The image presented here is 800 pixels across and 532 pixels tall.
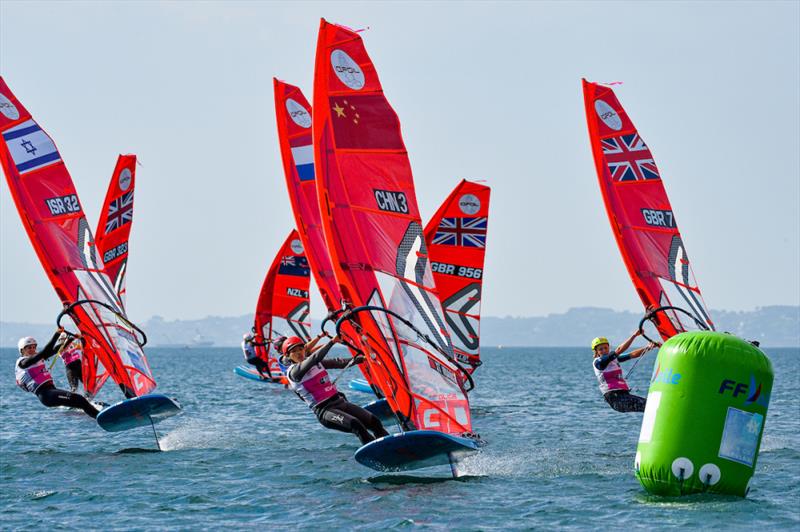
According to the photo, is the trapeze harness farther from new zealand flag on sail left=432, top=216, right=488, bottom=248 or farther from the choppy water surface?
new zealand flag on sail left=432, top=216, right=488, bottom=248

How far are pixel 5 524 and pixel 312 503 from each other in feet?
11.0

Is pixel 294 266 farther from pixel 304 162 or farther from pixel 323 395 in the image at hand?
pixel 323 395

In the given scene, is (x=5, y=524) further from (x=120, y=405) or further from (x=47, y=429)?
(x=47, y=429)

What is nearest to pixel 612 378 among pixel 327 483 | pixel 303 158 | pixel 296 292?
pixel 327 483

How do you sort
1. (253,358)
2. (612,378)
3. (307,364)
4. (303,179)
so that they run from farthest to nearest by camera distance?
1. (253,358)
2. (303,179)
3. (612,378)
4. (307,364)

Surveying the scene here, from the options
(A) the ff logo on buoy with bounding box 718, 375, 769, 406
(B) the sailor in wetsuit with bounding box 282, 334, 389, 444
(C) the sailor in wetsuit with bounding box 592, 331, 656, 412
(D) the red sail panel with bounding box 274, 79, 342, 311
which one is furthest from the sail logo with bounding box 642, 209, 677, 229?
(A) the ff logo on buoy with bounding box 718, 375, 769, 406

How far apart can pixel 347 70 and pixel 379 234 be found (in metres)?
2.33

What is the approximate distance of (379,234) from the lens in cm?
1597

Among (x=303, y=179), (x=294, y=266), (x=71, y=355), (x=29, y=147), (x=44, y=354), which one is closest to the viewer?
(x=44, y=354)

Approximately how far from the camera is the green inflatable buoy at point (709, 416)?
12.0 m

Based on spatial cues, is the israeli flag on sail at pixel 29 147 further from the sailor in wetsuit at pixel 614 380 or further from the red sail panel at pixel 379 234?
the sailor in wetsuit at pixel 614 380

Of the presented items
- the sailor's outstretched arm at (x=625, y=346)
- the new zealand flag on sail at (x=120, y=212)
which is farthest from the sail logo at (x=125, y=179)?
the sailor's outstretched arm at (x=625, y=346)

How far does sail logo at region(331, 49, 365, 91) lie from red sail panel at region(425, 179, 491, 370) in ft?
Answer: 26.3

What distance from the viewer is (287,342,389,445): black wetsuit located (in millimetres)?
14930
